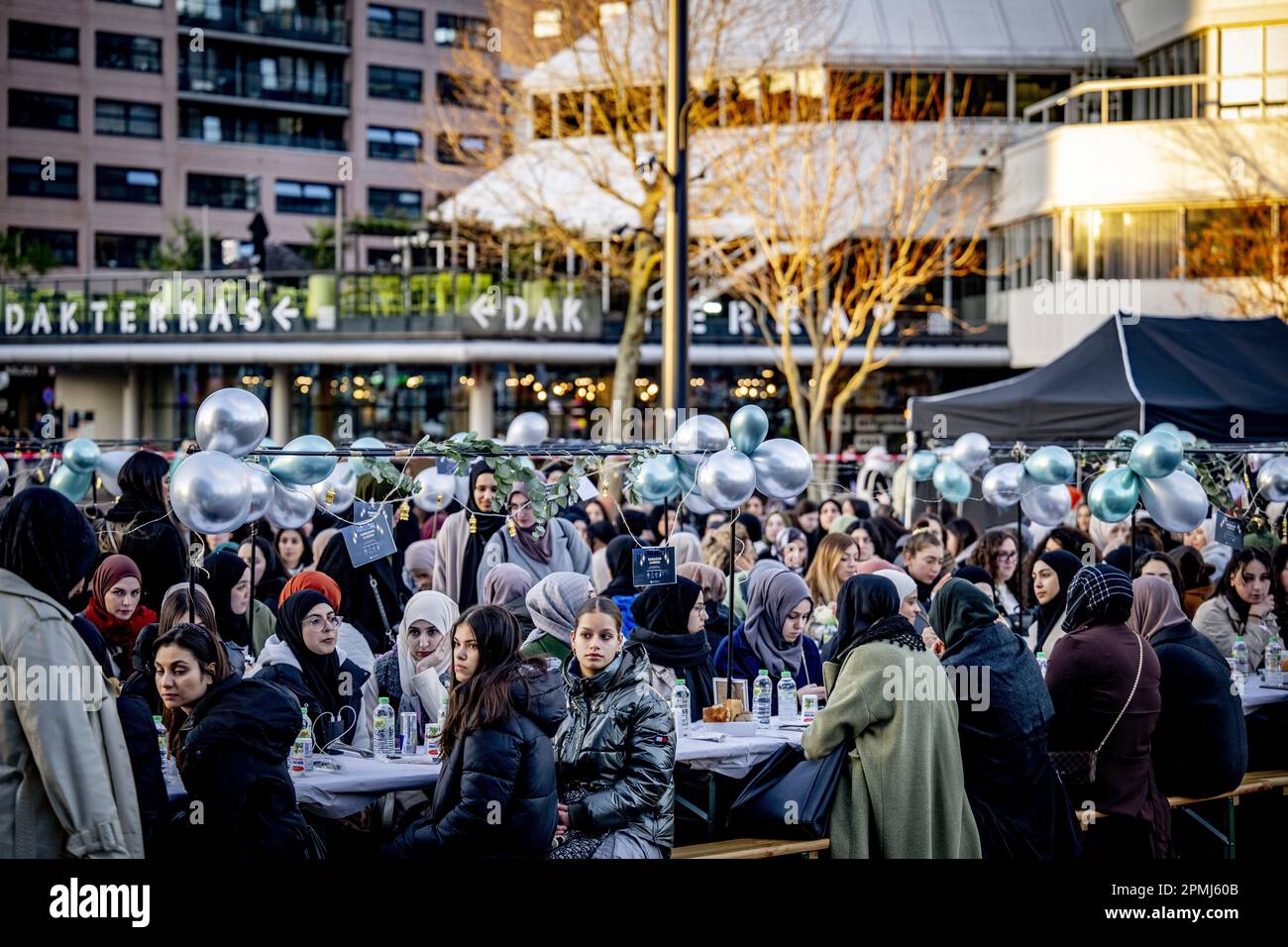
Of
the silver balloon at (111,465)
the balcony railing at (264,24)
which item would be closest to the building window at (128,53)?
the balcony railing at (264,24)

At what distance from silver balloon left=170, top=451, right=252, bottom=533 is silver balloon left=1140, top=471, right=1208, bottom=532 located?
581 cm

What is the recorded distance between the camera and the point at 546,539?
11.2m

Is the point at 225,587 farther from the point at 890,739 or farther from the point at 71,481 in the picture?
the point at 890,739

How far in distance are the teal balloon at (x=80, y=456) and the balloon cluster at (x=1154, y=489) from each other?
7.37 meters

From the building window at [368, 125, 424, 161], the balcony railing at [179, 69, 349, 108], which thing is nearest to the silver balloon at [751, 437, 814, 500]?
the building window at [368, 125, 424, 161]

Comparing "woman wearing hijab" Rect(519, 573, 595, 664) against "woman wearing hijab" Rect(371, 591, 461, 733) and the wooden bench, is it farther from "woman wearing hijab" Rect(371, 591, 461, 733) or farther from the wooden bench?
the wooden bench

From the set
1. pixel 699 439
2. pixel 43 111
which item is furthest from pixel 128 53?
pixel 699 439

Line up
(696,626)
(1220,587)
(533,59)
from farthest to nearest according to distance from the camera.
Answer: (533,59)
(1220,587)
(696,626)

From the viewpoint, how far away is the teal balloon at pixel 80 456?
11.6m

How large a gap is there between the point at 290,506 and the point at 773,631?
10.7ft

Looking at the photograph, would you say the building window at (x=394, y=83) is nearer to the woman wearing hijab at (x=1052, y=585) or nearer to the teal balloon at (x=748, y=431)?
the woman wearing hijab at (x=1052, y=585)

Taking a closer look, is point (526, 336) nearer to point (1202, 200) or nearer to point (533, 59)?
point (533, 59)
